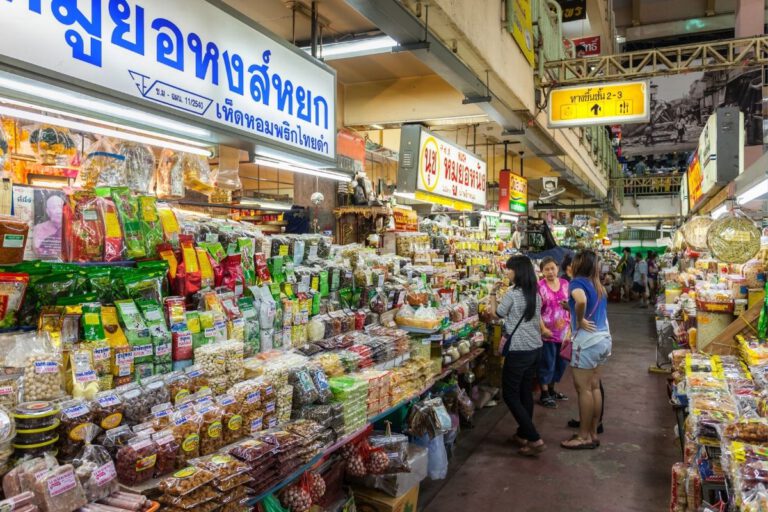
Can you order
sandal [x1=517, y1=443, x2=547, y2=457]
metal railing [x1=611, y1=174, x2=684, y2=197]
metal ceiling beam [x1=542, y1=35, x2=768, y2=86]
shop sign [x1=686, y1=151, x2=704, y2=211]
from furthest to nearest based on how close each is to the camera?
metal railing [x1=611, y1=174, x2=684, y2=197] < shop sign [x1=686, y1=151, x2=704, y2=211] < metal ceiling beam [x1=542, y1=35, x2=768, y2=86] < sandal [x1=517, y1=443, x2=547, y2=457]

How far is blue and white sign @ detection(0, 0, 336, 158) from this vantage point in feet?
5.60

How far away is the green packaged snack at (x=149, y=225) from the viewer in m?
2.81

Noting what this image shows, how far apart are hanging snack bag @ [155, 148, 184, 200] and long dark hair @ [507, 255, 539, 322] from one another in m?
3.03

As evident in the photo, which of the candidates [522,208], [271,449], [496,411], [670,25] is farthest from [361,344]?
[670,25]

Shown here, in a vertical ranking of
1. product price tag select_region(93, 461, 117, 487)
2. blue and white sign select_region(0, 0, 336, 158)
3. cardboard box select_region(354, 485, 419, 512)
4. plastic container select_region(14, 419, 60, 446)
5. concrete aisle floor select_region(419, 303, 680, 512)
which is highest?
blue and white sign select_region(0, 0, 336, 158)

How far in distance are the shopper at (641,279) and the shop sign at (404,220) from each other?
13082 mm

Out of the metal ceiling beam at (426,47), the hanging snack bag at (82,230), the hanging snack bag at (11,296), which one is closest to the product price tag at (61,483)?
the hanging snack bag at (11,296)

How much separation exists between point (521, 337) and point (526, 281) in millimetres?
523

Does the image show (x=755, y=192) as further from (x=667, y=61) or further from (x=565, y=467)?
(x=667, y=61)

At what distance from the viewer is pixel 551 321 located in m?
6.18

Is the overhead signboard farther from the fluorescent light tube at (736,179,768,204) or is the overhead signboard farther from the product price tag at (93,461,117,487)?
the product price tag at (93,461,117,487)

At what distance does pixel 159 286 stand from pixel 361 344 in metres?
1.53

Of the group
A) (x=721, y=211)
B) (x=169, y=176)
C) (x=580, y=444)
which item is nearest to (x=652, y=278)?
(x=721, y=211)

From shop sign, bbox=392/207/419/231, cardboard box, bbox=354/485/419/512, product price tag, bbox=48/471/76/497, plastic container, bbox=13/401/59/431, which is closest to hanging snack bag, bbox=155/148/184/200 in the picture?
plastic container, bbox=13/401/59/431
